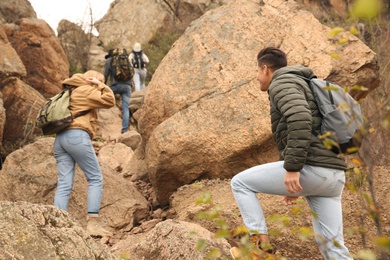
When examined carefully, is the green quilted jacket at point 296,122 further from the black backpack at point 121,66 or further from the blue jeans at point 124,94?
the blue jeans at point 124,94

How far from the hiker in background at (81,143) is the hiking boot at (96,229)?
0.38 m

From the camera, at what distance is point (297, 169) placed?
3.42 meters

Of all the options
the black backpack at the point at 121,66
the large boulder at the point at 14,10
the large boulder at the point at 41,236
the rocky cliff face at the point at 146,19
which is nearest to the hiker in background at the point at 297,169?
the large boulder at the point at 41,236

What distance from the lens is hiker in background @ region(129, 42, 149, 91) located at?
1327 cm

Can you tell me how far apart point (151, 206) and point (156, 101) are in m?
1.34

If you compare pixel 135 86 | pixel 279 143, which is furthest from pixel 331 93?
pixel 135 86

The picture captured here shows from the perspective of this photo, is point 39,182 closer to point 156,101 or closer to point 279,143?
point 156,101

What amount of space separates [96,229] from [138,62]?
25.3 feet

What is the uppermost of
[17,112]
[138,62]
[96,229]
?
[138,62]

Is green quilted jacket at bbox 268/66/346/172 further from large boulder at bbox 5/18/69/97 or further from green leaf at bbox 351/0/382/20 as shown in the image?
large boulder at bbox 5/18/69/97

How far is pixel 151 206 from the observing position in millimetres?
6969

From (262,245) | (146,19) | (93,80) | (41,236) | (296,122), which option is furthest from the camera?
(146,19)

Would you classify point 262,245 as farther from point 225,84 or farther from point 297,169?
point 225,84

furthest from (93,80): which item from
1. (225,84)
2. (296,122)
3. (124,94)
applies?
(124,94)
